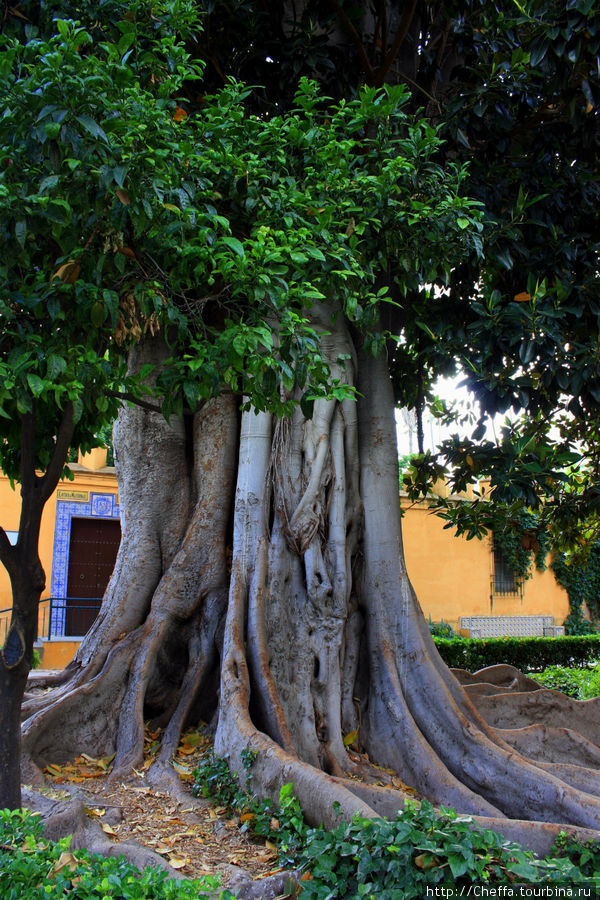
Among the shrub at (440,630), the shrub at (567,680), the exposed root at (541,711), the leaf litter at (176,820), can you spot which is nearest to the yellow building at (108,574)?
the shrub at (440,630)

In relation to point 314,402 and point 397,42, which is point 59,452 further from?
point 397,42

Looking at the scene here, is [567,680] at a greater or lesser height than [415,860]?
lesser

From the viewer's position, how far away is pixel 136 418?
6.45 meters

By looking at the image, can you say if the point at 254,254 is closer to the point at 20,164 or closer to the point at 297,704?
the point at 20,164

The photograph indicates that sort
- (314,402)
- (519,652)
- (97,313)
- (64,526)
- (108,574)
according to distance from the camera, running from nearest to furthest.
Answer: (97,313) < (314,402) < (519,652) < (64,526) < (108,574)

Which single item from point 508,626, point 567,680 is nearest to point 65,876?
point 567,680

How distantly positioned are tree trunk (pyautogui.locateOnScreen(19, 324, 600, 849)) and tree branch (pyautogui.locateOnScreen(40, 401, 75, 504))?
69.3 inches

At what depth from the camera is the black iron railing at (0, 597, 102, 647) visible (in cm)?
1278

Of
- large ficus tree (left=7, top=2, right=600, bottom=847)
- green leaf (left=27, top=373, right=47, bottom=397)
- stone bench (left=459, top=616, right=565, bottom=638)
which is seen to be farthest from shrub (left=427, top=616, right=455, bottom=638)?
green leaf (left=27, top=373, right=47, bottom=397)

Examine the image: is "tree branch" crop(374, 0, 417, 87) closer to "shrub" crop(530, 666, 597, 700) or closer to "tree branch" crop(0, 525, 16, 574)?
"tree branch" crop(0, 525, 16, 574)

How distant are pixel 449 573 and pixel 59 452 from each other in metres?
15.2

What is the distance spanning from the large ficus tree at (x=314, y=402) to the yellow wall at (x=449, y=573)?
1020 centimetres

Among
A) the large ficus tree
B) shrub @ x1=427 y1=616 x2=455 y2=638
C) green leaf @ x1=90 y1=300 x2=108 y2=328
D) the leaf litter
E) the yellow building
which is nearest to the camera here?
green leaf @ x1=90 y1=300 x2=108 y2=328

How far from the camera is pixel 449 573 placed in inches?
695
